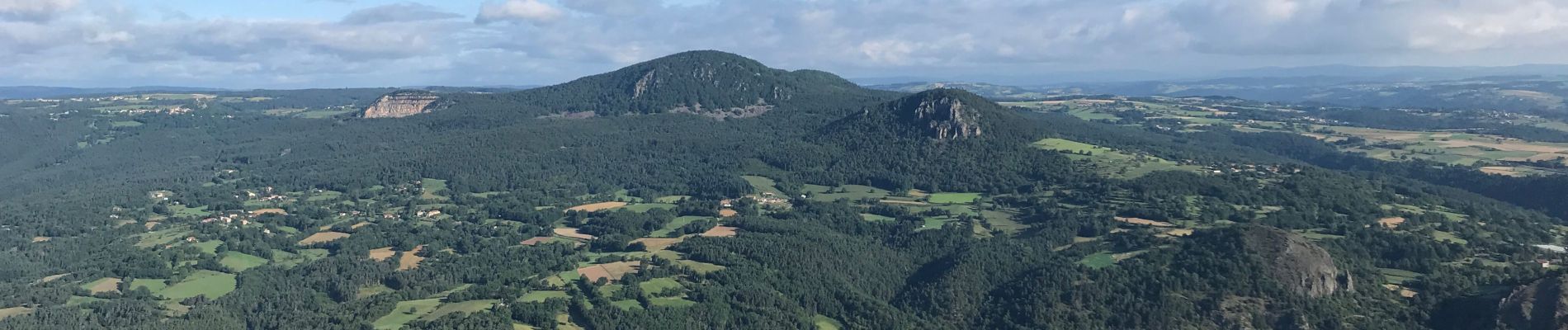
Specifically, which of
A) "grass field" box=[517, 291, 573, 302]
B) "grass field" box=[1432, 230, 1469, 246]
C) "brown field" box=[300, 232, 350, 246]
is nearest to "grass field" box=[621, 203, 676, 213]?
"brown field" box=[300, 232, 350, 246]

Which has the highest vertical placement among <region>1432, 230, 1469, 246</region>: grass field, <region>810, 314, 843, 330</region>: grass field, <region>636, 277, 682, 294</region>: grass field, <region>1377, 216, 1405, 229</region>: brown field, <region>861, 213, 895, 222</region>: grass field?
<region>1377, 216, 1405, 229</region>: brown field

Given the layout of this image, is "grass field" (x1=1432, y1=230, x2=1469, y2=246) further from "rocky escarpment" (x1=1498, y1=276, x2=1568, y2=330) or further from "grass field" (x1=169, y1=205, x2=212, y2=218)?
"grass field" (x1=169, y1=205, x2=212, y2=218)

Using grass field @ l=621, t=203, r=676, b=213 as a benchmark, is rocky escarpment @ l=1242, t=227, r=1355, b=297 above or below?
above

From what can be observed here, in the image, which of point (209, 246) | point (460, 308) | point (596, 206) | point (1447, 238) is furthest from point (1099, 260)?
point (209, 246)

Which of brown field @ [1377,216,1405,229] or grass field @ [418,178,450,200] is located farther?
grass field @ [418,178,450,200]

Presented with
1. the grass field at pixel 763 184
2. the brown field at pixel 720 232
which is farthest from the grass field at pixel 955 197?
the brown field at pixel 720 232

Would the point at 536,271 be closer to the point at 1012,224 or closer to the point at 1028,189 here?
the point at 1012,224
